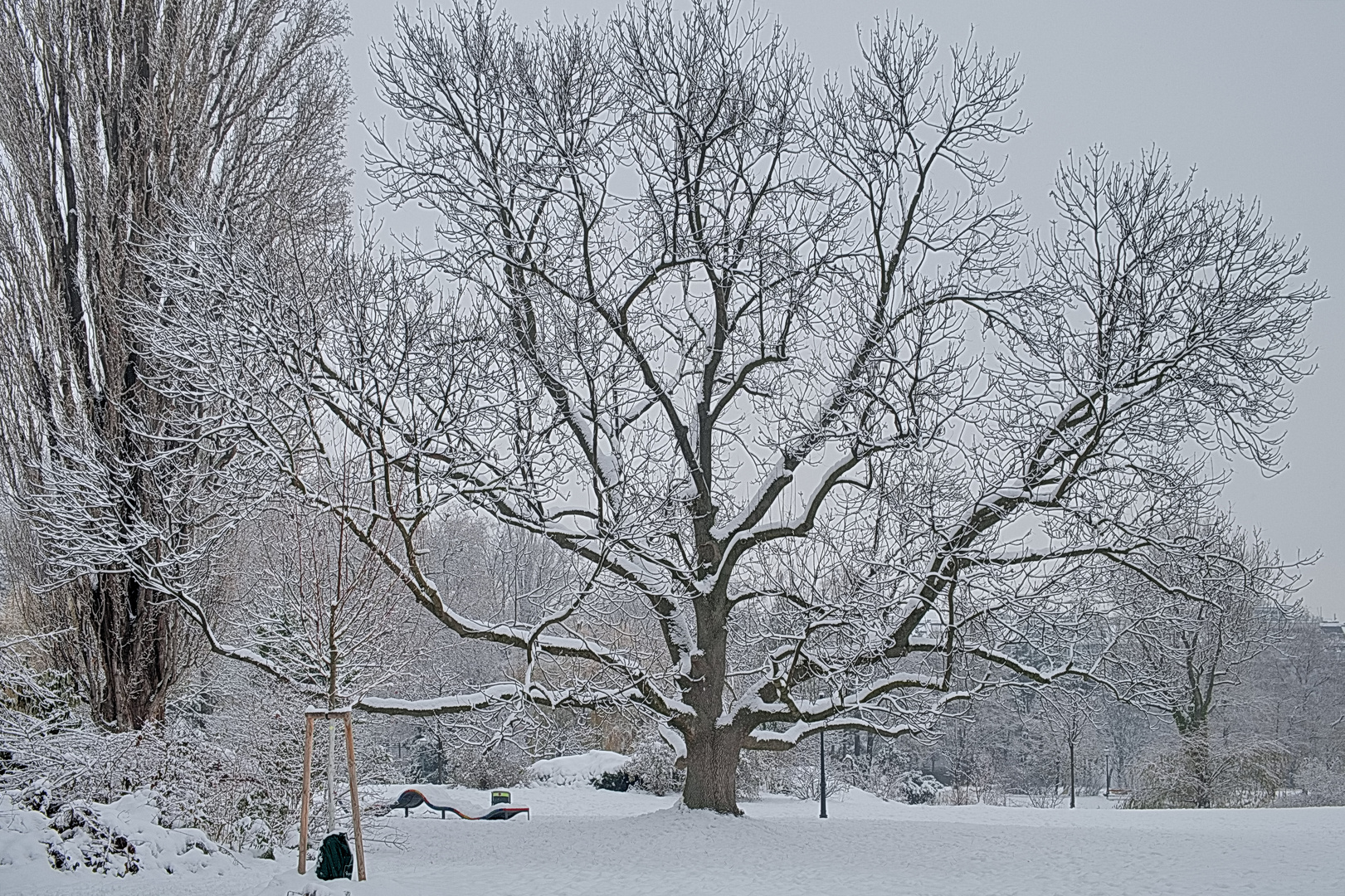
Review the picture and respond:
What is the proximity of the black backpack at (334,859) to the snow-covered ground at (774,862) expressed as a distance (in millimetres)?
231

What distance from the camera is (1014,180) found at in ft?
43.4

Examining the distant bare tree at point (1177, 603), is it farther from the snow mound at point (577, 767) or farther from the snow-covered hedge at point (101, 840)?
the snow mound at point (577, 767)

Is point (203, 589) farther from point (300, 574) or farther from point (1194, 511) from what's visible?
point (1194, 511)

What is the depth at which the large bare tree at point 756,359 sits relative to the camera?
10180 millimetres

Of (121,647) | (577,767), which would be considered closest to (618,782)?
(577,767)

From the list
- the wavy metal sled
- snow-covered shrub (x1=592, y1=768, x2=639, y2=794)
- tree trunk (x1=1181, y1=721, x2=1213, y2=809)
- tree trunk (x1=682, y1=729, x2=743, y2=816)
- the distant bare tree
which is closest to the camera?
the distant bare tree

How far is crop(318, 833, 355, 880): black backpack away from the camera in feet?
24.7

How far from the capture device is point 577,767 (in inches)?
915

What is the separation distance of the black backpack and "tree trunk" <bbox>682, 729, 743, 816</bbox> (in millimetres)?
5292

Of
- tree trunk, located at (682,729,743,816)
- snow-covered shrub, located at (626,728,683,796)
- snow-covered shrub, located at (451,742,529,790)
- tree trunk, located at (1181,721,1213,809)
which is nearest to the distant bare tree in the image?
tree trunk, located at (682,729,743,816)

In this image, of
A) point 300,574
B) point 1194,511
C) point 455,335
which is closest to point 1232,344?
point 1194,511

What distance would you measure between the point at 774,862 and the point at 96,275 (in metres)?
9.51

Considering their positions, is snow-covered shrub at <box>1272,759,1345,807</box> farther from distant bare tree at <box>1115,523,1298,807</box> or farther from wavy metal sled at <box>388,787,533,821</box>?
wavy metal sled at <box>388,787,533,821</box>

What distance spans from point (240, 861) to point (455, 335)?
581 centimetres
